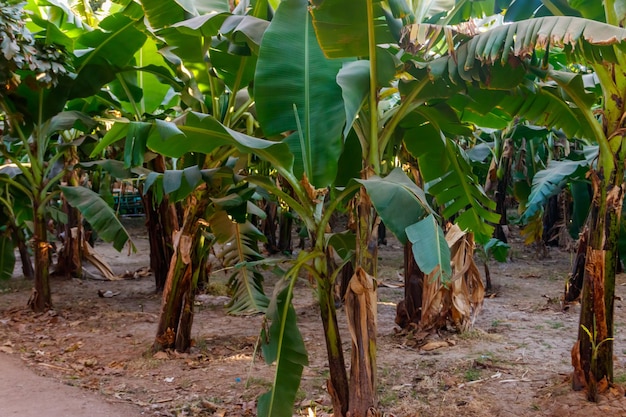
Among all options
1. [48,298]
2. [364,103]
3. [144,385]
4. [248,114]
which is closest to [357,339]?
[364,103]

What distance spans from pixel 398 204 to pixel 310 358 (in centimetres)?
309

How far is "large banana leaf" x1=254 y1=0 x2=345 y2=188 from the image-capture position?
3189mm

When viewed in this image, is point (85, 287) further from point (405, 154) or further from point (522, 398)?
point (522, 398)

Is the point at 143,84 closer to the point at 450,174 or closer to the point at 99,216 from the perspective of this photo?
the point at 99,216

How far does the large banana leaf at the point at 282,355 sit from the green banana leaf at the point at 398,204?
0.86 m

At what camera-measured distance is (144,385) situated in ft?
15.6

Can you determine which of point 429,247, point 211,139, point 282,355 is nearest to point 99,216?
point 211,139

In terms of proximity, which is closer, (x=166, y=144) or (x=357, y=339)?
(x=357, y=339)

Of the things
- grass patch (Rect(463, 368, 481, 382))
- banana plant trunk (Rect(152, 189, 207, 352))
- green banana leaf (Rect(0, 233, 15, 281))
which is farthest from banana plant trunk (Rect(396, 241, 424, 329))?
green banana leaf (Rect(0, 233, 15, 281))

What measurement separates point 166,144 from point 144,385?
2.27 metres

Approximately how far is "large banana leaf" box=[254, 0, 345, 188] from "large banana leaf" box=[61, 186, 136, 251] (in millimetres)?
3100

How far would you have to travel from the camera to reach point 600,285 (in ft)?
12.3

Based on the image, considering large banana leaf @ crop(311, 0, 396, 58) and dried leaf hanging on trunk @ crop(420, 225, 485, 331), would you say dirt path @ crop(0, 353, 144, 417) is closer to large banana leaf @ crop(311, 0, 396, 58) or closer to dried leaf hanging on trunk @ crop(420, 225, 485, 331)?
large banana leaf @ crop(311, 0, 396, 58)

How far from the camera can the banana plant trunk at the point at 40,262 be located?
23.0 ft
